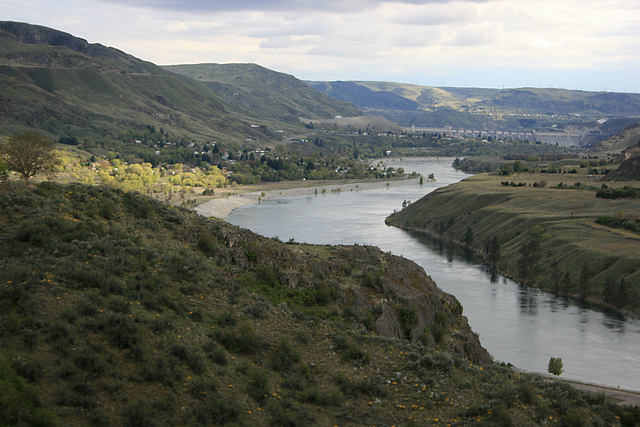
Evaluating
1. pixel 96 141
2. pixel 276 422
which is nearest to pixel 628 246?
pixel 276 422

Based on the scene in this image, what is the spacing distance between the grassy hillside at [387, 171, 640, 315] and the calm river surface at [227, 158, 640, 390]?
275 centimetres

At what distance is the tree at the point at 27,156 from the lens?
28266 millimetres

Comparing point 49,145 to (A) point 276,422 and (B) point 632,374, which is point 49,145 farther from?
(B) point 632,374

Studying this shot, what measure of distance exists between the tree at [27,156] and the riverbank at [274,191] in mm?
69034

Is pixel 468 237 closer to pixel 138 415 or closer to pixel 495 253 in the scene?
pixel 495 253

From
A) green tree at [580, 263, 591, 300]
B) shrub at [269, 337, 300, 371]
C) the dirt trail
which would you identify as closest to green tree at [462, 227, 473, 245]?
green tree at [580, 263, 591, 300]

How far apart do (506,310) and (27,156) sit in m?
38.4

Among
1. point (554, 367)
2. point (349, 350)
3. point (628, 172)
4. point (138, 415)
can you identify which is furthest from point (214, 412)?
point (628, 172)

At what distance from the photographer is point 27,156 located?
2838cm

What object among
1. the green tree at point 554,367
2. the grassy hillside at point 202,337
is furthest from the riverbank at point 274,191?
the grassy hillside at point 202,337

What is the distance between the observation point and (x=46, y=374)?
13.9 meters

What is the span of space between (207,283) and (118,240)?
137 inches

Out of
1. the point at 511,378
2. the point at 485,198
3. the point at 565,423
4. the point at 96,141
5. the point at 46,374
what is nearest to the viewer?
the point at 46,374

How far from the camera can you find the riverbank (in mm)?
107863
